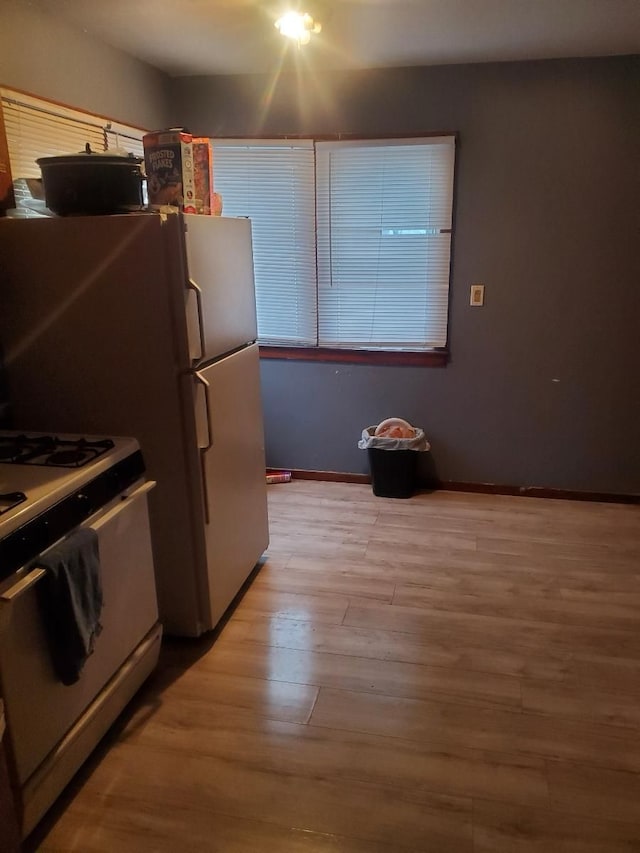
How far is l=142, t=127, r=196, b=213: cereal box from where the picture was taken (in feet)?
7.25

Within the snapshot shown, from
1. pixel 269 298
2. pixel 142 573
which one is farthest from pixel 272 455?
pixel 142 573

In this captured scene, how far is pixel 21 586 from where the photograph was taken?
142 centimetres

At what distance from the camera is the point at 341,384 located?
3.85 meters

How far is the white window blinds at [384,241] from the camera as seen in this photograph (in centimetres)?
344

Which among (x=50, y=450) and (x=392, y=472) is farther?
(x=392, y=472)

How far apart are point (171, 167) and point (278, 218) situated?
151 centimetres

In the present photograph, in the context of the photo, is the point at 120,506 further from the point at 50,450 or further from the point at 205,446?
the point at 205,446

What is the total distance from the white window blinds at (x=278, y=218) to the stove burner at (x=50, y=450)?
202 centimetres

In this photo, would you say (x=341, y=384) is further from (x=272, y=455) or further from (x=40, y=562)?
(x=40, y=562)

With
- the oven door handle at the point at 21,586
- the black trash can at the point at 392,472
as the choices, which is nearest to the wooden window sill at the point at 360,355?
the black trash can at the point at 392,472

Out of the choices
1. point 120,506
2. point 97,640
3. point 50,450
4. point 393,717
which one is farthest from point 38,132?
point 393,717

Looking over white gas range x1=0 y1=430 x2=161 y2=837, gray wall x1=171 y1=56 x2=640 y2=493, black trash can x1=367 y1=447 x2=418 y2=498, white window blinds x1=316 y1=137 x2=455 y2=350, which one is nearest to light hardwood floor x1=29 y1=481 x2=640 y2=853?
white gas range x1=0 y1=430 x2=161 y2=837

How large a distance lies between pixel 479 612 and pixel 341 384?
1.69 metres

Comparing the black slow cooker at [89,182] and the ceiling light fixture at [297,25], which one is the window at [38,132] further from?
the ceiling light fixture at [297,25]
